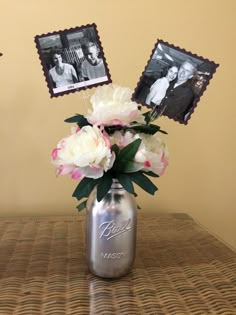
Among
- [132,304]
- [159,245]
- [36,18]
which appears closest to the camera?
[132,304]

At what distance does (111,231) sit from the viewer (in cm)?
75

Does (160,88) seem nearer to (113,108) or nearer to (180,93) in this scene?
(180,93)

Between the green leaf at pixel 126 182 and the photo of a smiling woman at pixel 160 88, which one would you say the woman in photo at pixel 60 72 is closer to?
the photo of a smiling woman at pixel 160 88

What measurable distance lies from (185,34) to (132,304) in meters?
0.96

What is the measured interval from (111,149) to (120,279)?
0.92 ft

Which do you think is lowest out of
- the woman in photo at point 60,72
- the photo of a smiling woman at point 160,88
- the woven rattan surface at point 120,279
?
the woven rattan surface at point 120,279

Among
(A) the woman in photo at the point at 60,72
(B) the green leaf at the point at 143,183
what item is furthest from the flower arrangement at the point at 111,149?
(A) the woman in photo at the point at 60,72

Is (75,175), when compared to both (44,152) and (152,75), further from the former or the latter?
(152,75)

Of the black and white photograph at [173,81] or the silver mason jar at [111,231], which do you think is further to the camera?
the black and white photograph at [173,81]

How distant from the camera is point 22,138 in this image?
1270 mm

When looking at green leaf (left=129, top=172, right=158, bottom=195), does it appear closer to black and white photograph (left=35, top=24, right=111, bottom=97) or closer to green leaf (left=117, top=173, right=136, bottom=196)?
green leaf (left=117, top=173, right=136, bottom=196)

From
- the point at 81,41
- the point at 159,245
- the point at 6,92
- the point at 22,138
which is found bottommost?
the point at 159,245

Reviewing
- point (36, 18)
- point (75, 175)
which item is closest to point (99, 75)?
point (36, 18)

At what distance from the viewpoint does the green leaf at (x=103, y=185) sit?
0.73 meters
